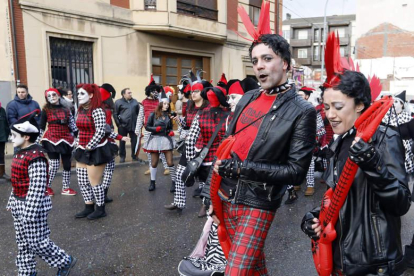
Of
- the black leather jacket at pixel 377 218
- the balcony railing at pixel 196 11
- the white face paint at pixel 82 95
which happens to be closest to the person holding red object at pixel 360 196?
the black leather jacket at pixel 377 218

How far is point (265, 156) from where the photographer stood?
7.59 feet

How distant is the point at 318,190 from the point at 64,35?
9.08 meters

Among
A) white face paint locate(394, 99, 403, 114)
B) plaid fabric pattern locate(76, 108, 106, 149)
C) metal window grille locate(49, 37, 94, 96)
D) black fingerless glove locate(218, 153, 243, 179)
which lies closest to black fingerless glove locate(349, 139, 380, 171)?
black fingerless glove locate(218, 153, 243, 179)

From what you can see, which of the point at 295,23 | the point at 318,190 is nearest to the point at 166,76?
the point at 318,190

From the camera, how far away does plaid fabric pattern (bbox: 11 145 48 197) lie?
3166mm

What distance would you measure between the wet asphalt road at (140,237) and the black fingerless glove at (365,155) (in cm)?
234

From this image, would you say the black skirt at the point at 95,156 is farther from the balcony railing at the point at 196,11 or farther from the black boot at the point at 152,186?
the balcony railing at the point at 196,11

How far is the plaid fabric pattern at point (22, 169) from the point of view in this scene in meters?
3.17

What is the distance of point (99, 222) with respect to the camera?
504 cm

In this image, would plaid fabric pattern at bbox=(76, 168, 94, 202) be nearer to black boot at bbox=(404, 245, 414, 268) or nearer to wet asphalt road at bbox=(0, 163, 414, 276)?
wet asphalt road at bbox=(0, 163, 414, 276)

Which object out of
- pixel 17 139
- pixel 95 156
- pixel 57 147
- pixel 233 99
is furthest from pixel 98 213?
pixel 233 99

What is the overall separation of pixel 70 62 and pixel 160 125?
20.6 ft

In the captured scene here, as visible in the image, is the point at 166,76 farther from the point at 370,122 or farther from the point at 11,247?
the point at 370,122

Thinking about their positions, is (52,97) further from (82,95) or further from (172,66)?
(172,66)
